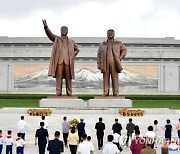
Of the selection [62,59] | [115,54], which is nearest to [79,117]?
[62,59]

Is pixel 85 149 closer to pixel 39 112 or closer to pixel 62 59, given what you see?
pixel 39 112

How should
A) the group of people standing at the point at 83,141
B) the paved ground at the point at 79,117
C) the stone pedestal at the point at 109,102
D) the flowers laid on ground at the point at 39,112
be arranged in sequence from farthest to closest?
1. the stone pedestal at the point at 109,102
2. the flowers laid on ground at the point at 39,112
3. the paved ground at the point at 79,117
4. the group of people standing at the point at 83,141

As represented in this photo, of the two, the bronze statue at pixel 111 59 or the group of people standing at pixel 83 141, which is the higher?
the bronze statue at pixel 111 59

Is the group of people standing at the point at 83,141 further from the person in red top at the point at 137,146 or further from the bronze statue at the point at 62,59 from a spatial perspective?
the bronze statue at the point at 62,59

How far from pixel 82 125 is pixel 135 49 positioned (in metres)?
36.0

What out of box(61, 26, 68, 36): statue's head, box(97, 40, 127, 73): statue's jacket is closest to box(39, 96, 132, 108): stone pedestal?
box(97, 40, 127, 73): statue's jacket

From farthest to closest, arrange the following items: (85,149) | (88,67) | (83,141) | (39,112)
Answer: (88,67) → (39,112) → (83,141) → (85,149)

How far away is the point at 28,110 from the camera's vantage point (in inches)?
774

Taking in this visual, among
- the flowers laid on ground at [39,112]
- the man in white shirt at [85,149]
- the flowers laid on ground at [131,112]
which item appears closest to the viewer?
the man in white shirt at [85,149]

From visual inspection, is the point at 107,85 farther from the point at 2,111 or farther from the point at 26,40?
the point at 26,40

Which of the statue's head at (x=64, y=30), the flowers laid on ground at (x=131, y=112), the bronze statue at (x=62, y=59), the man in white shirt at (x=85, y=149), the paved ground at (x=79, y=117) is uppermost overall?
the statue's head at (x=64, y=30)

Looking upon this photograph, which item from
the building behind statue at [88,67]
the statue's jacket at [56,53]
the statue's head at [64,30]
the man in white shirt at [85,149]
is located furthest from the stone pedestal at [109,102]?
the building behind statue at [88,67]

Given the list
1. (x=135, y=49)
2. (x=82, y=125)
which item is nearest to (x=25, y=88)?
(x=135, y=49)

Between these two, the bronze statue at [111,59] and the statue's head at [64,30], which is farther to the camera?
the bronze statue at [111,59]
